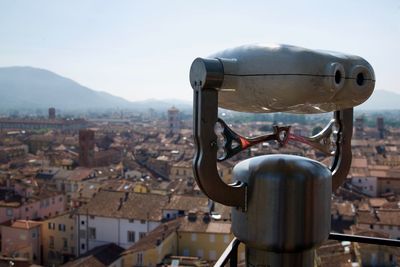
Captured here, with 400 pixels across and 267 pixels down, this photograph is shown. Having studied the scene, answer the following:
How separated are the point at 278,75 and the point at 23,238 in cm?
2249

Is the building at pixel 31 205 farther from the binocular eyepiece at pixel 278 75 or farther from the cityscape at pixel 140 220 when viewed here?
the binocular eyepiece at pixel 278 75

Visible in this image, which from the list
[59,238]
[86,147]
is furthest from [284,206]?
[86,147]

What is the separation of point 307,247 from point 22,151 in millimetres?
56358

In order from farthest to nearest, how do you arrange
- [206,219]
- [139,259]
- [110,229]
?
[110,229] < [206,219] < [139,259]

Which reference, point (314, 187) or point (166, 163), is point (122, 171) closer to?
point (166, 163)

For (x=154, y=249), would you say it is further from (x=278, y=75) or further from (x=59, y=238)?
(x=278, y=75)

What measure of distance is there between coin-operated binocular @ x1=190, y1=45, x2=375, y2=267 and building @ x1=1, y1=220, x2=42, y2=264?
2161cm

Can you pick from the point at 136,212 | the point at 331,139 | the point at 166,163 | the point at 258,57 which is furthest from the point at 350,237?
the point at 166,163

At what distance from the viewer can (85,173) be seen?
34188 mm

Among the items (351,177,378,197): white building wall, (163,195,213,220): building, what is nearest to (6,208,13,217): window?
(163,195,213,220): building

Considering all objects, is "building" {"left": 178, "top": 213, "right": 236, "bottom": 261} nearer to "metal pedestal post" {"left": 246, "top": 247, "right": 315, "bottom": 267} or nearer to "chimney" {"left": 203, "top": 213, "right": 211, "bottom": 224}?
"chimney" {"left": 203, "top": 213, "right": 211, "bottom": 224}

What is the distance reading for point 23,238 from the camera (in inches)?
856

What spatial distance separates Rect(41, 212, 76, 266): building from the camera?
22.9 m

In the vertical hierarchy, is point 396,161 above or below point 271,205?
below
